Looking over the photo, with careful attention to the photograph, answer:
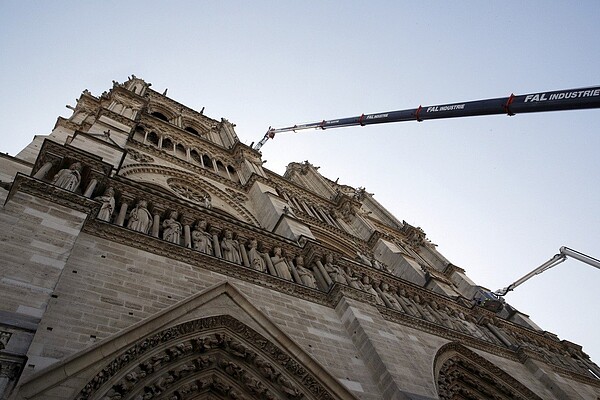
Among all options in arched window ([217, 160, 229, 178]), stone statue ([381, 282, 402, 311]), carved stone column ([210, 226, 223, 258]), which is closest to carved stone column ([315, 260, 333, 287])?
stone statue ([381, 282, 402, 311])

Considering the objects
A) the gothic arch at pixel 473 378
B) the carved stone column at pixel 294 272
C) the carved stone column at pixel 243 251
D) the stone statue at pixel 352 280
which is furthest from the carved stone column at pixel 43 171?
the gothic arch at pixel 473 378

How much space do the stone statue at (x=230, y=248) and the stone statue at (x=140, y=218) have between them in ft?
5.24

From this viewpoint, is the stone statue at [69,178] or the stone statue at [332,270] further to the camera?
the stone statue at [332,270]

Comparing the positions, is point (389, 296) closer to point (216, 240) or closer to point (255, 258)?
point (255, 258)

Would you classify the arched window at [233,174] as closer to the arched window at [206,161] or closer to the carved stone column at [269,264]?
the arched window at [206,161]

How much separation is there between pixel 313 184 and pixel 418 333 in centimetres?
1908

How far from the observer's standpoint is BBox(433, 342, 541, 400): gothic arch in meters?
9.96

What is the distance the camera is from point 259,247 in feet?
32.7

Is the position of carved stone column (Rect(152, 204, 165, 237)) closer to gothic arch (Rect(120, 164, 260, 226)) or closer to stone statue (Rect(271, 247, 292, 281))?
stone statue (Rect(271, 247, 292, 281))

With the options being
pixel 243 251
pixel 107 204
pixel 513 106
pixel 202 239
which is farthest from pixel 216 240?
pixel 513 106

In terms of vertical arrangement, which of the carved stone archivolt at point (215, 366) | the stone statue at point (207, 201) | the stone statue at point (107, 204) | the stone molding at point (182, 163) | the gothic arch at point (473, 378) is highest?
the stone molding at point (182, 163)

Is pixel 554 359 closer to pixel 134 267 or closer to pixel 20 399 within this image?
pixel 134 267

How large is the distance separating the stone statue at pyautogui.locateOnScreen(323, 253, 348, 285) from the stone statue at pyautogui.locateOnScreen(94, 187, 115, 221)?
488 centimetres

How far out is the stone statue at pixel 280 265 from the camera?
917 cm
